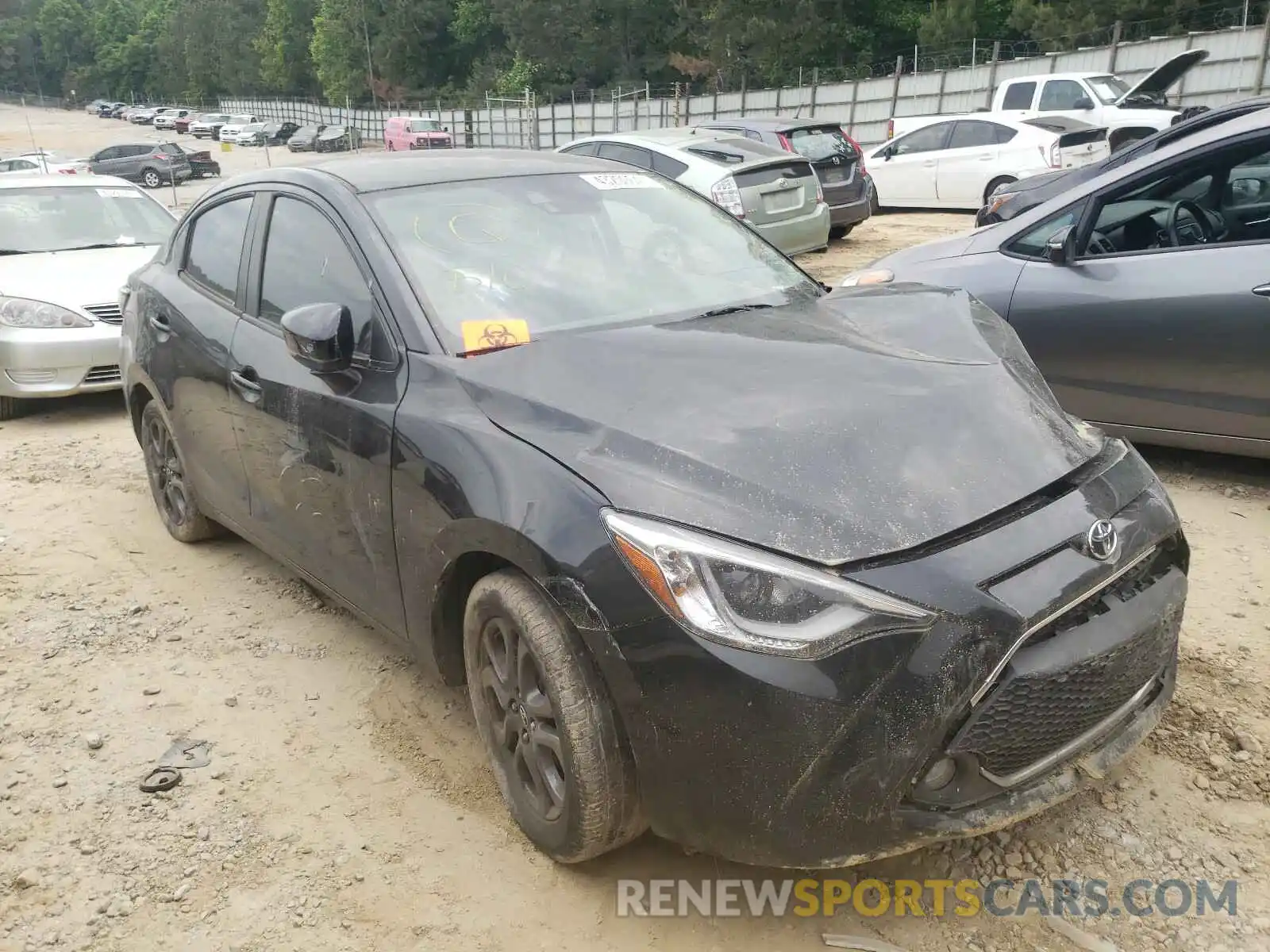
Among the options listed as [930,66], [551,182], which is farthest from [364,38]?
[551,182]

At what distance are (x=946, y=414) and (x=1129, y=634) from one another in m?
0.61

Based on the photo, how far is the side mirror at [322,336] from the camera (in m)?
2.85

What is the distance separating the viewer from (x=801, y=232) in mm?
11086

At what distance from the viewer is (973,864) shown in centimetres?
244

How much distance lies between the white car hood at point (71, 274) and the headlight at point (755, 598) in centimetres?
638

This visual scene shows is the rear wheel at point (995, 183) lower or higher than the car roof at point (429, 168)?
lower

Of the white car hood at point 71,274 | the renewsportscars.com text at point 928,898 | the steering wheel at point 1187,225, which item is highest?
the steering wheel at point 1187,225

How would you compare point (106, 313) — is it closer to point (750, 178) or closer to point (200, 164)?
point (750, 178)

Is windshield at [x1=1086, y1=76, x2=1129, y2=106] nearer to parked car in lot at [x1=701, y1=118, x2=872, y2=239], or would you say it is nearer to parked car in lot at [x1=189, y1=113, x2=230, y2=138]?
parked car in lot at [x1=701, y1=118, x2=872, y2=239]

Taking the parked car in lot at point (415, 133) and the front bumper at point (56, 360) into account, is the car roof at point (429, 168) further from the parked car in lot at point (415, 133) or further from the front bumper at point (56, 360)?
the parked car in lot at point (415, 133)

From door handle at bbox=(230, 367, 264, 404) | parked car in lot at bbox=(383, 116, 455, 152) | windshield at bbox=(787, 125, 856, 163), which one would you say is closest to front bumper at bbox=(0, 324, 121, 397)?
door handle at bbox=(230, 367, 264, 404)

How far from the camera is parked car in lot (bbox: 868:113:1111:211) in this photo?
13750 mm

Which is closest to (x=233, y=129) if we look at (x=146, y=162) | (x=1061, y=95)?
(x=146, y=162)

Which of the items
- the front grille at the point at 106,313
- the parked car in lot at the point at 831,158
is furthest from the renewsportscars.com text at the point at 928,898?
the parked car in lot at the point at 831,158
